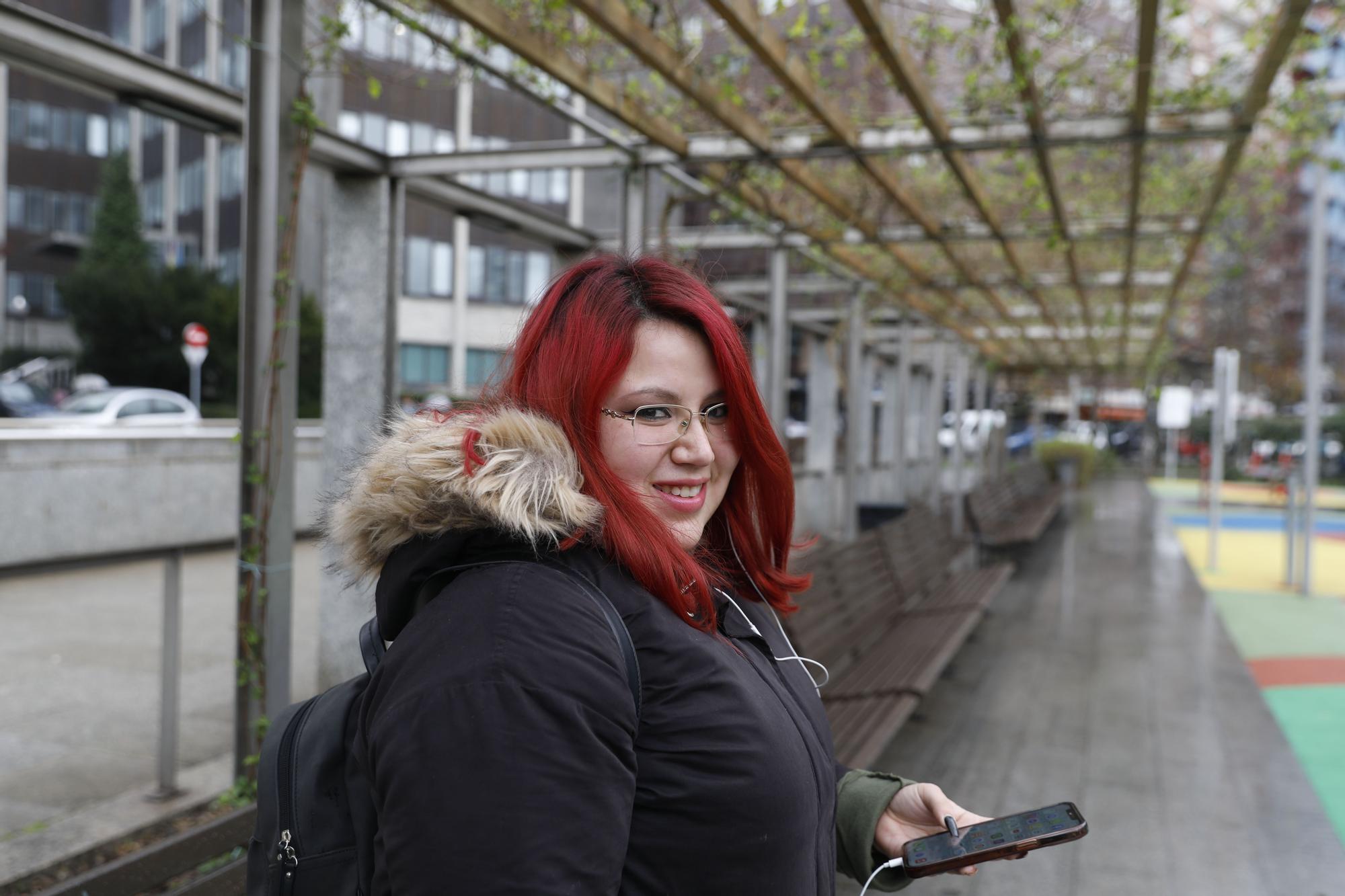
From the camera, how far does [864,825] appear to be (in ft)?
6.15

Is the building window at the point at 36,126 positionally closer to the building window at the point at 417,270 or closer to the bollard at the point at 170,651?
the building window at the point at 417,270

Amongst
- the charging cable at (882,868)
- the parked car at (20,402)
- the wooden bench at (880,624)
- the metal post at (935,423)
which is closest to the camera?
the charging cable at (882,868)

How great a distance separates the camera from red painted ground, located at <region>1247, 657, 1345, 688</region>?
6.96 metres

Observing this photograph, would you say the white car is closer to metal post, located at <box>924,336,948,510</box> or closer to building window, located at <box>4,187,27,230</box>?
metal post, located at <box>924,336,948,510</box>

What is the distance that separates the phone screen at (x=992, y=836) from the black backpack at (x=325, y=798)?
0.73 m

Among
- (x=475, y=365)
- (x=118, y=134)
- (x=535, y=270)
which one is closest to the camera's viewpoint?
(x=475, y=365)

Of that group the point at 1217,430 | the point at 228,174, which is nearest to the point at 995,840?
the point at 1217,430

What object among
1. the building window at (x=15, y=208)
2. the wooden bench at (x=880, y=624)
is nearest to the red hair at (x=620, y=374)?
the wooden bench at (x=880, y=624)

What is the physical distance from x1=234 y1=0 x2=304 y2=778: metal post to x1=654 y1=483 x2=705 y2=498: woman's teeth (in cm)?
223

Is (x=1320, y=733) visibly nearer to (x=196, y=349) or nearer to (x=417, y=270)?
(x=417, y=270)

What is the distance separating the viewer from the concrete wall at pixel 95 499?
350 cm

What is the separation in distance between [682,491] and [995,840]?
0.73m

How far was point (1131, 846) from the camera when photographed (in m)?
4.23

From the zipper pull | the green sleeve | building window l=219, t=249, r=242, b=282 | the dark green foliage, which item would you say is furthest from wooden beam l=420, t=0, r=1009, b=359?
building window l=219, t=249, r=242, b=282
